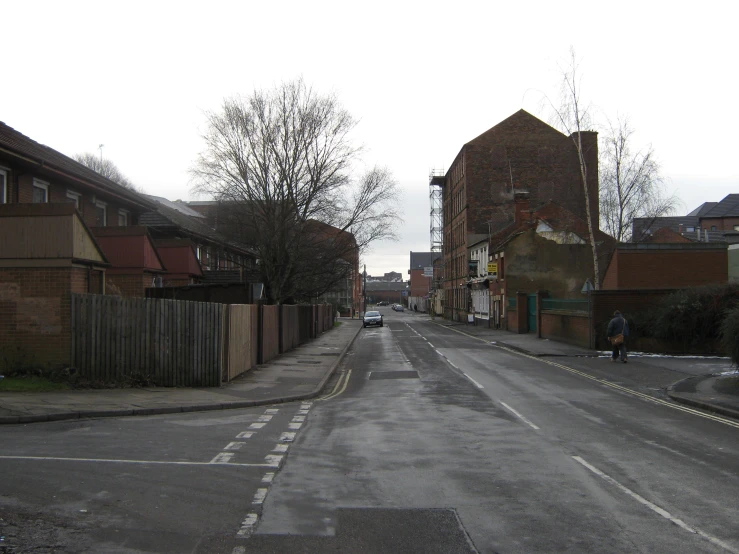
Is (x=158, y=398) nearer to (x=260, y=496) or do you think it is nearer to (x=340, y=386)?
(x=340, y=386)

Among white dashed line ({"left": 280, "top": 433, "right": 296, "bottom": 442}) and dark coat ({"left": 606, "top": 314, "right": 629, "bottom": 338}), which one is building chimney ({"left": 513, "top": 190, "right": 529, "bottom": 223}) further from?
white dashed line ({"left": 280, "top": 433, "right": 296, "bottom": 442})

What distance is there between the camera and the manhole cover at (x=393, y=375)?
19.8 m

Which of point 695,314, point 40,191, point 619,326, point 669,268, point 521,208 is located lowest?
point 619,326

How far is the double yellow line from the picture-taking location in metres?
16.0

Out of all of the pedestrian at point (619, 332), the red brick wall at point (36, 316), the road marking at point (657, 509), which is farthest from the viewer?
the pedestrian at point (619, 332)

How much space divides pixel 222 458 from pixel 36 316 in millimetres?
8421

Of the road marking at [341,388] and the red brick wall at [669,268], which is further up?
the red brick wall at [669,268]

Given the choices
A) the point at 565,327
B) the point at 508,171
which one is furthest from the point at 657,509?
the point at 508,171

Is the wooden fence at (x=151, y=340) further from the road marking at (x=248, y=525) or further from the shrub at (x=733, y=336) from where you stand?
the shrub at (x=733, y=336)

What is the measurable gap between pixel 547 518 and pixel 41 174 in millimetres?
19986

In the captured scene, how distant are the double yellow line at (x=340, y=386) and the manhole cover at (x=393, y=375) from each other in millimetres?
764

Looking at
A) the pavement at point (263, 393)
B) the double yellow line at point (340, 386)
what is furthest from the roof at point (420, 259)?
the double yellow line at point (340, 386)

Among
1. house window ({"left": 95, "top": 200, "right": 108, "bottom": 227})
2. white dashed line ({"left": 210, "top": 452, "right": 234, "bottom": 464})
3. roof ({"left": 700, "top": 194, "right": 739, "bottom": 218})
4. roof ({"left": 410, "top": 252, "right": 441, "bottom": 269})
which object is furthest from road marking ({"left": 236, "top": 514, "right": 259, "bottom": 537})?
roof ({"left": 410, "top": 252, "right": 441, "bottom": 269})

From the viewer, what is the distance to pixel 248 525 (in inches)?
234
